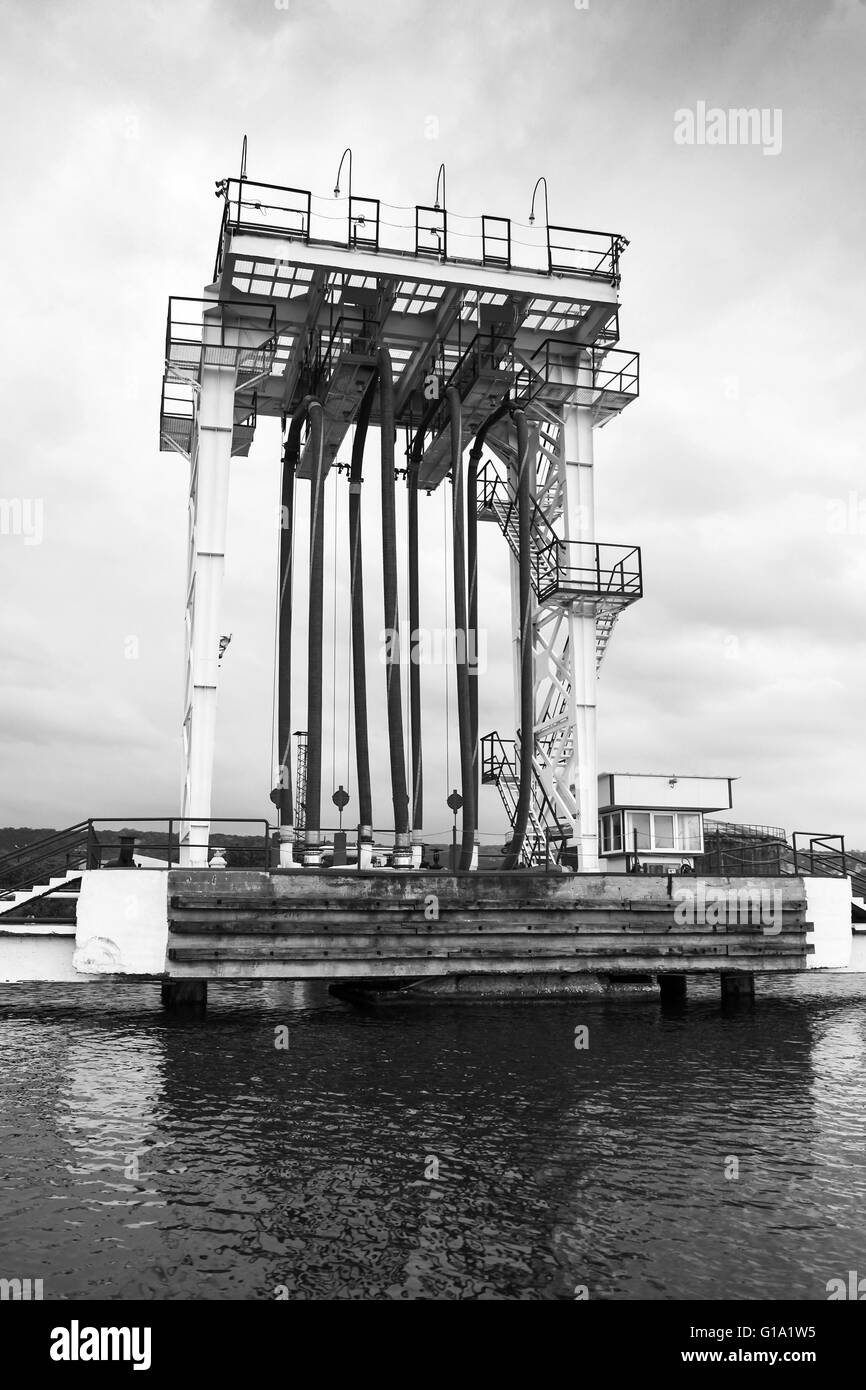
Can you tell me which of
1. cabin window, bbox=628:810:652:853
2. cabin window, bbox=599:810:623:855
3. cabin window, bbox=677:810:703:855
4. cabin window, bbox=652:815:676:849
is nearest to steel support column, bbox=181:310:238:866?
cabin window, bbox=599:810:623:855

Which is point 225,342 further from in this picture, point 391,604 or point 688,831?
point 688,831

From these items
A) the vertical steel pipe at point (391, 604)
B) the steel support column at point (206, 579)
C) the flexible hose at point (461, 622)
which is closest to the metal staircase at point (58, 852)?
the steel support column at point (206, 579)

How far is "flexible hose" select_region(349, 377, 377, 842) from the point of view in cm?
2642

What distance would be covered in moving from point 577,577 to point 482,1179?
21738mm

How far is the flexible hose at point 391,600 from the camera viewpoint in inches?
1043

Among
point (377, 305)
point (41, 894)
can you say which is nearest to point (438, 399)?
point (377, 305)

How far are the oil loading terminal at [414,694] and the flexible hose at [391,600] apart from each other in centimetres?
10

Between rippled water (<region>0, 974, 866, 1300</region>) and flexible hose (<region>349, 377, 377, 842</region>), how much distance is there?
6.02m

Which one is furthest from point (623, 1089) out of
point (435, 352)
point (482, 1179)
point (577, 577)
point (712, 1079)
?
point (435, 352)

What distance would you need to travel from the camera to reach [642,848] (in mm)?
45469

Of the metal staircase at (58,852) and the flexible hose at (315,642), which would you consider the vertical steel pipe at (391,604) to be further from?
the metal staircase at (58,852)

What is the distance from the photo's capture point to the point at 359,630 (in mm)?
29109

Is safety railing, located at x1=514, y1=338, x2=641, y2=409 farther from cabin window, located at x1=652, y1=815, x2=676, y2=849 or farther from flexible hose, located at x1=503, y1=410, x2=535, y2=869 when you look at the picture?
cabin window, located at x1=652, y1=815, x2=676, y2=849
